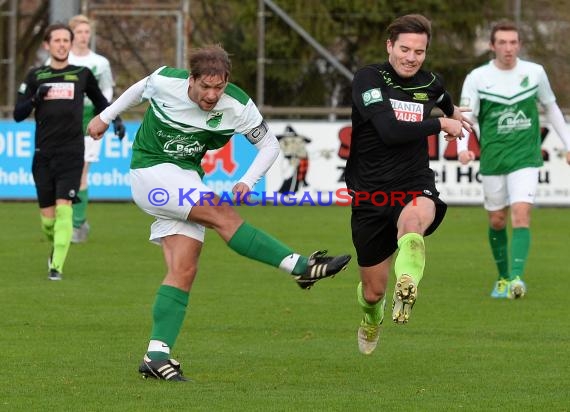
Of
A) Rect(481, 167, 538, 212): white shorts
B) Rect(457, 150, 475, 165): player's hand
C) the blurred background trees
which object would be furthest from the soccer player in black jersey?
the blurred background trees

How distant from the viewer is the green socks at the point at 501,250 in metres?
11.9

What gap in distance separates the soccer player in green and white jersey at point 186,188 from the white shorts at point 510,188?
4225 millimetres

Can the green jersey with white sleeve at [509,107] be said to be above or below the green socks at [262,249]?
above

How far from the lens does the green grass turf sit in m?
7.29

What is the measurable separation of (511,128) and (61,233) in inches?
155

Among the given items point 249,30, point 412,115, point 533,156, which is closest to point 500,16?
point 249,30

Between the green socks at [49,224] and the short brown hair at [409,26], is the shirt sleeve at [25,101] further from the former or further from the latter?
the short brown hair at [409,26]

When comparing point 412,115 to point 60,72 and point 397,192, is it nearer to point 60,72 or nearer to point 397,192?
point 397,192

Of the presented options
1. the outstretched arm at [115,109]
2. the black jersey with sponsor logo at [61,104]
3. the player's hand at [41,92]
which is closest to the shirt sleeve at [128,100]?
the outstretched arm at [115,109]

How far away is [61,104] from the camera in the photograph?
12953mm

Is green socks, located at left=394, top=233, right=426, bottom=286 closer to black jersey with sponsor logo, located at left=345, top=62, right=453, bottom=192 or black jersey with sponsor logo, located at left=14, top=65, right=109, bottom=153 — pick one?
black jersey with sponsor logo, located at left=345, top=62, right=453, bottom=192

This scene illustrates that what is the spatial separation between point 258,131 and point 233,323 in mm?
2535

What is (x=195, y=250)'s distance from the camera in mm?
7840

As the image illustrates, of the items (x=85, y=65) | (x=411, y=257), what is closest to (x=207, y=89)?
(x=411, y=257)
